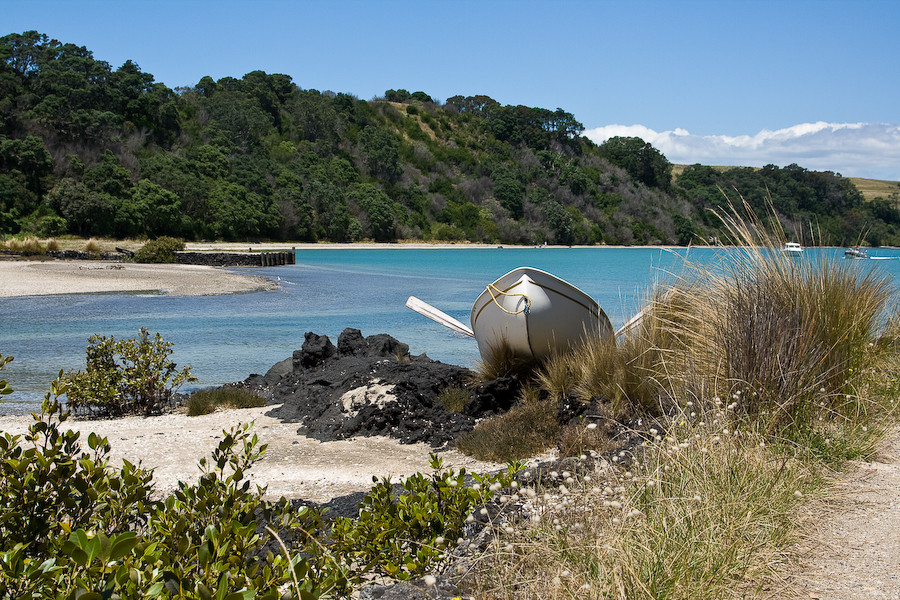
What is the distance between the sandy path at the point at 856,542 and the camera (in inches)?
119

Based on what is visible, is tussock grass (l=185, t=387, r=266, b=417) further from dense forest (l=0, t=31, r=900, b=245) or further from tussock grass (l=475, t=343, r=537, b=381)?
dense forest (l=0, t=31, r=900, b=245)

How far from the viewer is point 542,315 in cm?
883

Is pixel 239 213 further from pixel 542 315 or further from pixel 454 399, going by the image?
pixel 542 315

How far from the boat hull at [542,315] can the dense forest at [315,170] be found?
700 inches

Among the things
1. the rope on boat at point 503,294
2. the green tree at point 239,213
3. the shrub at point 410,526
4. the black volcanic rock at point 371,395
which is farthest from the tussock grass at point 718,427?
the green tree at point 239,213

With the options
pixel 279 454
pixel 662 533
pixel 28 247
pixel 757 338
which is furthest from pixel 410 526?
pixel 28 247

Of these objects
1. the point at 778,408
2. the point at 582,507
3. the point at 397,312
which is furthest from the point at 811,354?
the point at 397,312

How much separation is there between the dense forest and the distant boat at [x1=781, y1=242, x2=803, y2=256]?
18766 mm

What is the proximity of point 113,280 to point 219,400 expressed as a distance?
25025mm

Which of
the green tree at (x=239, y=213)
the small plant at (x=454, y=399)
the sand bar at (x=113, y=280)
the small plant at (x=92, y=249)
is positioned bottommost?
the small plant at (x=454, y=399)

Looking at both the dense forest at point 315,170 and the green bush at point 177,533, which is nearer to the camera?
the green bush at point 177,533

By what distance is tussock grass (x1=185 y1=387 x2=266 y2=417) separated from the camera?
369 inches

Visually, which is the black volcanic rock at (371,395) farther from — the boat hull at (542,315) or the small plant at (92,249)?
the small plant at (92,249)

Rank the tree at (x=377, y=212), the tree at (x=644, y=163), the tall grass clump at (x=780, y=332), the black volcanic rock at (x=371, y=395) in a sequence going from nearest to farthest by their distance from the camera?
the tall grass clump at (x=780, y=332) → the black volcanic rock at (x=371, y=395) → the tree at (x=377, y=212) → the tree at (x=644, y=163)
